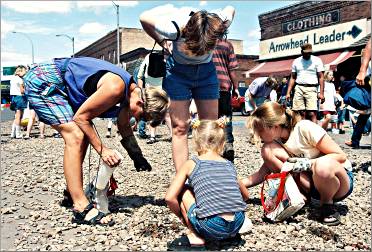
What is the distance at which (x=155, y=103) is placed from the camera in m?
3.53

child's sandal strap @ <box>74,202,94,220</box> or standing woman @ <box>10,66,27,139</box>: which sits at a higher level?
standing woman @ <box>10,66,27,139</box>

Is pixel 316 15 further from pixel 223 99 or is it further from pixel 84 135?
pixel 84 135

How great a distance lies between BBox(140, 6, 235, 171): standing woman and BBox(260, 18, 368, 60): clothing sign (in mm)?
20811

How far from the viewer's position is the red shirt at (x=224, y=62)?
18.3ft

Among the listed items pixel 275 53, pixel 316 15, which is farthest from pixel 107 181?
pixel 275 53

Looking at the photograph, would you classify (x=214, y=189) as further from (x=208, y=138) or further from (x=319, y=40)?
(x=319, y=40)

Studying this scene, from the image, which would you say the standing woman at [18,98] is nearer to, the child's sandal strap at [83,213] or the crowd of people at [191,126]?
the crowd of people at [191,126]

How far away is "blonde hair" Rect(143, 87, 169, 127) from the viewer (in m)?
3.53

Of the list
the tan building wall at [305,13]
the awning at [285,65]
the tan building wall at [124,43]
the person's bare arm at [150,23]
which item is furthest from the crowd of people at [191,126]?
the tan building wall at [124,43]

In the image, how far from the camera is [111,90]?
3.49m

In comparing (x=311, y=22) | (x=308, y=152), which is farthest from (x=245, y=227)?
(x=311, y=22)

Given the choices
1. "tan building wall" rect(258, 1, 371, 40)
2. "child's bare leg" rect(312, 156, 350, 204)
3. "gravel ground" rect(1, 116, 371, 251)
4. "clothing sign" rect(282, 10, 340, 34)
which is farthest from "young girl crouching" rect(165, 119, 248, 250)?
"clothing sign" rect(282, 10, 340, 34)

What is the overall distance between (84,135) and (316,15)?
24654 mm

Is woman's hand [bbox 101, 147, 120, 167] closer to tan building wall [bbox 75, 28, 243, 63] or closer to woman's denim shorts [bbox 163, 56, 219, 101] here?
woman's denim shorts [bbox 163, 56, 219, 101]
